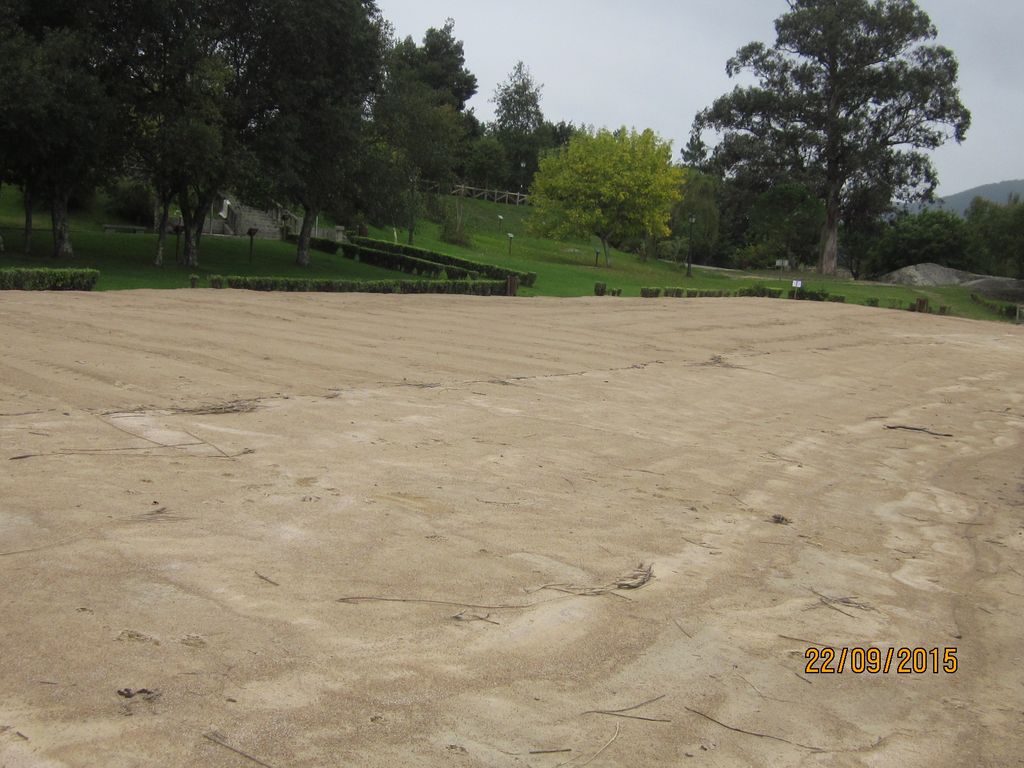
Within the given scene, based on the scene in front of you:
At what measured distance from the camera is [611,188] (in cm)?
4888

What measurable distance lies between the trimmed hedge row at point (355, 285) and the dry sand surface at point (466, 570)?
10642 mm

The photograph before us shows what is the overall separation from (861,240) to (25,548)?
72.1 metres

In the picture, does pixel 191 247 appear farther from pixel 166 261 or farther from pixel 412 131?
pixel 412 131

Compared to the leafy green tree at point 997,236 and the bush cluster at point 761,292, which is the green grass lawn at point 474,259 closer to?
the leafy green tree at point 997,236

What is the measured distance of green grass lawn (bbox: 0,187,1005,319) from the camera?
29344mm

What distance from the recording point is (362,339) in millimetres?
15172

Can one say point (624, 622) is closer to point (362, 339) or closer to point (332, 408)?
point (332, 408)

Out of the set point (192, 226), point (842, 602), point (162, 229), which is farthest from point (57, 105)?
point (842, 602)

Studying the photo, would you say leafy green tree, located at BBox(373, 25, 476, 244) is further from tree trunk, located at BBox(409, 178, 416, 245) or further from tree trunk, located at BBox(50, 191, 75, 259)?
tree trunk, located at BBox(50, 191, 75, 259)

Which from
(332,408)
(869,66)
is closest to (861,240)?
(869,66)

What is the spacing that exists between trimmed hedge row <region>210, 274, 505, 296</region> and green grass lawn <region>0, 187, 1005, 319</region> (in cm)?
272

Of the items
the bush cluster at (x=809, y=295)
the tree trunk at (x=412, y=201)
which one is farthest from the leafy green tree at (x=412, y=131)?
the bush cluster at (x=809, y=295)

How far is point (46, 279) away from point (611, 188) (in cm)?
3387

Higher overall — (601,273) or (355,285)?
(601,273)
